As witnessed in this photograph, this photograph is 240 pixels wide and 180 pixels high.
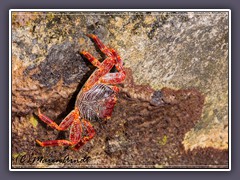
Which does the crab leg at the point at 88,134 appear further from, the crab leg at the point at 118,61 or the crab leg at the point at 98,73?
the crab leg at the point at 118,61

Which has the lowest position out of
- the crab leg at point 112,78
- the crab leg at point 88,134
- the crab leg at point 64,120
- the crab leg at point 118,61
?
the crab leg at point 88,134

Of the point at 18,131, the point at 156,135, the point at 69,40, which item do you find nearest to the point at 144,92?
the point at 156,135

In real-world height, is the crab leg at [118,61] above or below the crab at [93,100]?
above

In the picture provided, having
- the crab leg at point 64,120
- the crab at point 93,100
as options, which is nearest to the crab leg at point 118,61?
A: the crab at point 93,100

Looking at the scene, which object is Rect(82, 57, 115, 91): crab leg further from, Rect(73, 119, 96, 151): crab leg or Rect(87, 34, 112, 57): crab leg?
Rect(73, 119, 96, 151): crab leg

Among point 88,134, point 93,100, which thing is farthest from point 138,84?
point 88,134

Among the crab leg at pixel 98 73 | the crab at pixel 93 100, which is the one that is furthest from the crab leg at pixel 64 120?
the crab leg at pixel 98 73
